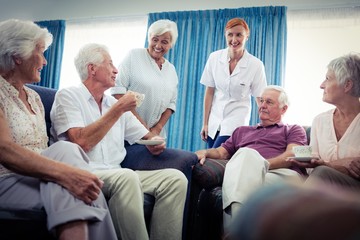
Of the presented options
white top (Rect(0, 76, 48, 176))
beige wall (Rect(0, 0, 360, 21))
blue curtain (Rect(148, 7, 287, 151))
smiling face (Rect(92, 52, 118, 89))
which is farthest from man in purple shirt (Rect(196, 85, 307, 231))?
beige wall (Rect(0, 0, 360, 21))

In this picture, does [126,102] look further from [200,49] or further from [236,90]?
[200,49]

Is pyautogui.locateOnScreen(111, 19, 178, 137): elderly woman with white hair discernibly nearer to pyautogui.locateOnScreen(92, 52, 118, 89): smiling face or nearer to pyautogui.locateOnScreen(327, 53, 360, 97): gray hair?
pyautogui.locateOnScreen(92, 52, 118, 89): smiling face

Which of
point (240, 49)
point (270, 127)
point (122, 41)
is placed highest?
point (122, 41)

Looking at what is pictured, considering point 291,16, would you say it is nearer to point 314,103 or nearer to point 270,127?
point 314,103

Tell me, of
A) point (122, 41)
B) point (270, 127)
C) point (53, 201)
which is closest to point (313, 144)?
point (270, 127)

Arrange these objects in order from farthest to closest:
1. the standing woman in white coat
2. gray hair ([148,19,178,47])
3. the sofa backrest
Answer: the standing woman in white coat
gray hair ([148,19,178,47])
the sofa backrest

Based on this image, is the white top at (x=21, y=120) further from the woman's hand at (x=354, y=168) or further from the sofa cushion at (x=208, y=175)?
the woman's hand at (x=354, y=168)

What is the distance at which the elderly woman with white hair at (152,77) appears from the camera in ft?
9.11

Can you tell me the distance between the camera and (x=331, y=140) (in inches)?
85.7

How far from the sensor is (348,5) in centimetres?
406

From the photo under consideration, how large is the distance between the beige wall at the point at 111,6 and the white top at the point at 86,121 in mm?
2748

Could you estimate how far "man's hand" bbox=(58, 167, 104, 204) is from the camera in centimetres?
133

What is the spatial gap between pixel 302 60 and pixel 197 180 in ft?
8.38

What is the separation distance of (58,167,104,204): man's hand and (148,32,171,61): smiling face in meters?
1.60
